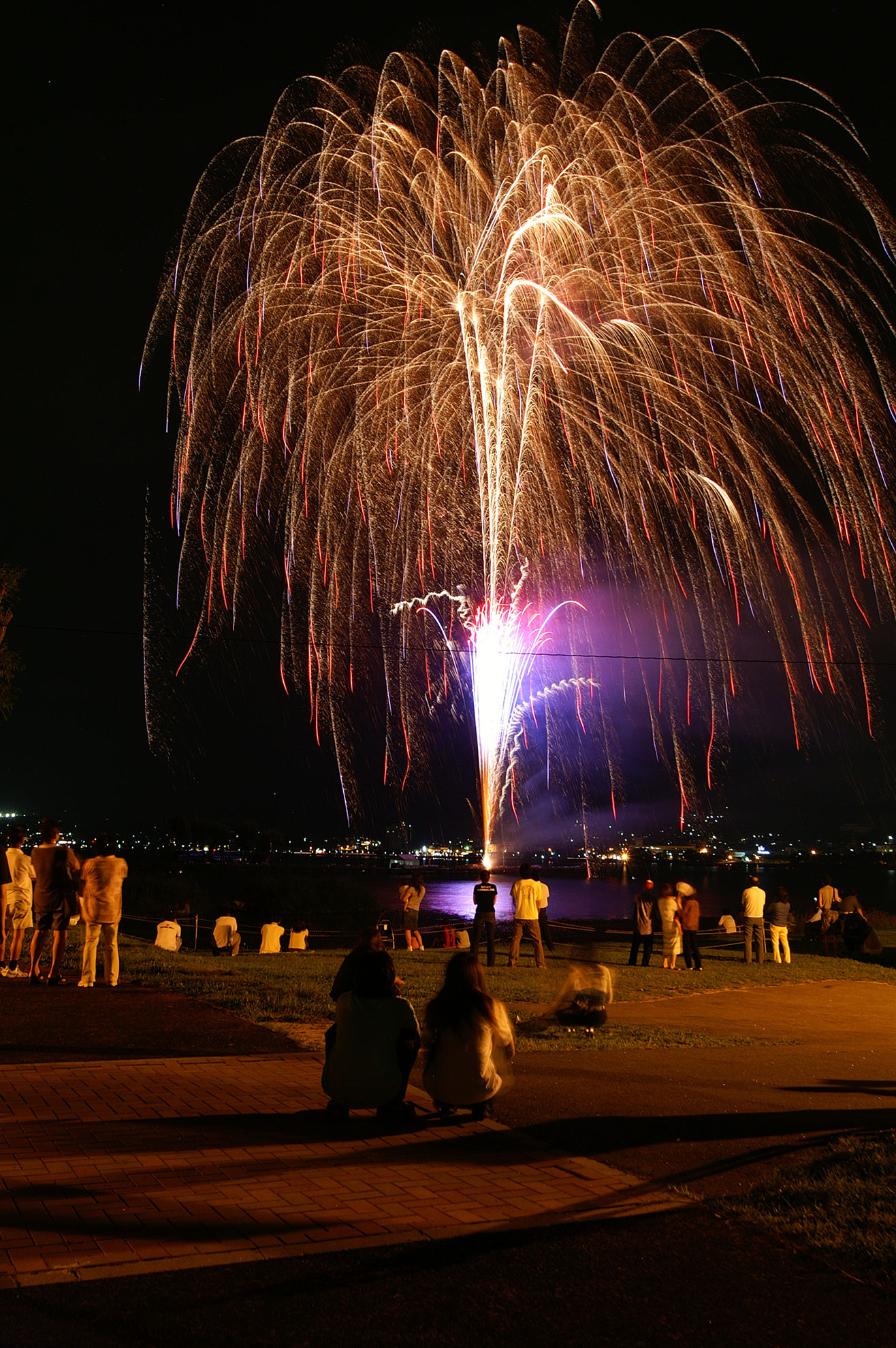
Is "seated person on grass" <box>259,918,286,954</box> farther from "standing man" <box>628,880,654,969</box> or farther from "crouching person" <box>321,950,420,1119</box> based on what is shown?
"crouching person" <box>321,950,420,1119</box>

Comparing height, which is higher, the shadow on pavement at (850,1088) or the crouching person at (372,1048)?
the crouching person at (372,1048)

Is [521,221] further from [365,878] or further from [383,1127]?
[365,878]

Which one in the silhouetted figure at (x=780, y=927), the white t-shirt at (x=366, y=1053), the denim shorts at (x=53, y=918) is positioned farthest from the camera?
the silhouetted figure at (x=780, y=927)

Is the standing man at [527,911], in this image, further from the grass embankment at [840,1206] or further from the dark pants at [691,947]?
the grass embankment at [840,1206]

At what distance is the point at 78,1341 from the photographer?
356 cm

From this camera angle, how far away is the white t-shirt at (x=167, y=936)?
20.5 m

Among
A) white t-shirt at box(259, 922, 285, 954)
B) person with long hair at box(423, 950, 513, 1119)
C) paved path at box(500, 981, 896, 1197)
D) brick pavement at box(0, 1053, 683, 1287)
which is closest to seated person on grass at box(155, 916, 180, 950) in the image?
white t-shirt at box(259, 922, 285, 954)

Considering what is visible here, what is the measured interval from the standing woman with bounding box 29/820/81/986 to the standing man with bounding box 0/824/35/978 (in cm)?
120

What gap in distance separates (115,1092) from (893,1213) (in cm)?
494

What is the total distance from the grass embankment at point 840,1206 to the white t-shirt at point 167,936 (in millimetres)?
16622

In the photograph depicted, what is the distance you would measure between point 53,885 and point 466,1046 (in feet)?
21.6

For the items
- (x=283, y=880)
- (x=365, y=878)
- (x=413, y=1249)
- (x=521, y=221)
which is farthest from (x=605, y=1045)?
(x=365, y=878)

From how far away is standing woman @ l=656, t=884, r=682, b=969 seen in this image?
17.8 m

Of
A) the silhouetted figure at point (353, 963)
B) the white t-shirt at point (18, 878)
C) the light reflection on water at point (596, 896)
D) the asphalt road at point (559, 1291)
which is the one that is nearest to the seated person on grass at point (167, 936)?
the white t-shirt at point (18, 878)
